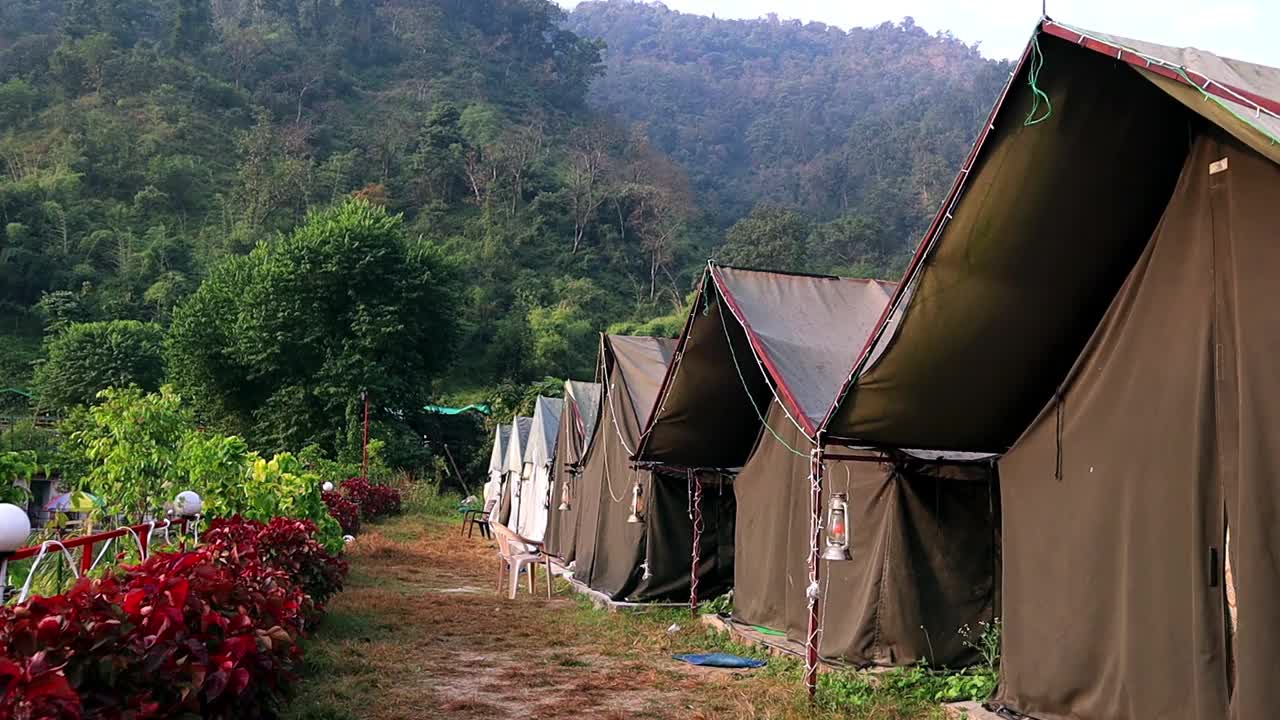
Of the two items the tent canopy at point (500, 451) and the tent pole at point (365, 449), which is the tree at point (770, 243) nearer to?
the tent pole at point (365, 449)

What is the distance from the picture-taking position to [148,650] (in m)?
3.45

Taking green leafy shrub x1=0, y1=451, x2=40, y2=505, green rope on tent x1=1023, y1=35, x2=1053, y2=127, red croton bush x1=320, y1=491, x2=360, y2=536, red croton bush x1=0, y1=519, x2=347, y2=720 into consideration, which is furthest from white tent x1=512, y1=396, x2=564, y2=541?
green rope on tent x1=1023, y1=35, x2=1053, y2=127

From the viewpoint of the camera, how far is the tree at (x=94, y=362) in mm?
39844

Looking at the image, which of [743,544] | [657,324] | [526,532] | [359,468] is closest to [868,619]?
[743,544]

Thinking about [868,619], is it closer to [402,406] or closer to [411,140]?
[402,406]

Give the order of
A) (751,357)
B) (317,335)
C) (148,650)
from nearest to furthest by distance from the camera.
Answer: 1. (148,650)
2. (751,357)
3. (317,335)

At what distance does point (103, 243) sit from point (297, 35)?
37.3 meters

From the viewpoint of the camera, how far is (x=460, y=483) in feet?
124

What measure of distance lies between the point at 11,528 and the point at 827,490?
6.16 metres

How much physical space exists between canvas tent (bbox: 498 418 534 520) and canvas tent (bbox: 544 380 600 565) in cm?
484

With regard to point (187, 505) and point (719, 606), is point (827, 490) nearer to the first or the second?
point (719, 606)

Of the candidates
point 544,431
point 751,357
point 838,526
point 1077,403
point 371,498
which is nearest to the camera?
point 1077,403

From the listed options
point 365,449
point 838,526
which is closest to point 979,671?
point 838,526

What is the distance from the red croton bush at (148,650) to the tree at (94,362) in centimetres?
3800
